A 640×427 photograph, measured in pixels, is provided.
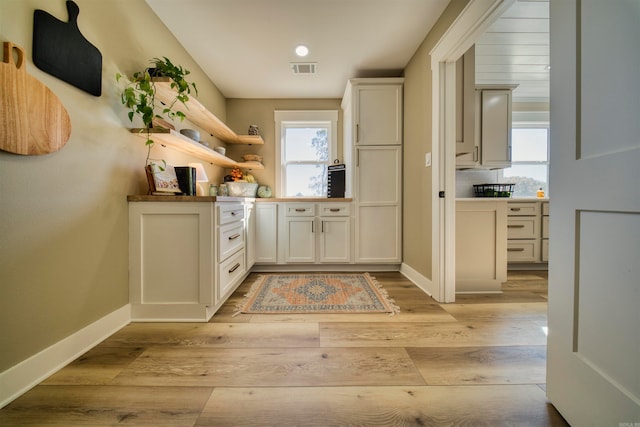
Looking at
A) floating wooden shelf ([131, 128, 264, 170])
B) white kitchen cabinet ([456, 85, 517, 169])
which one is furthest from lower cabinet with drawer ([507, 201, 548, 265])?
floating wooden shelf ([131, 128, 264, 170])

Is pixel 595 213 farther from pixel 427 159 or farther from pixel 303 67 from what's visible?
pixel 303 67

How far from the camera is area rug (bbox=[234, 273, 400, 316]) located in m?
1.77

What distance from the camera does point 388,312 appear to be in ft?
5.62

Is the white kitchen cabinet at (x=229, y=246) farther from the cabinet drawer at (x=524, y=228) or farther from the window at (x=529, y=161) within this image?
the window at (x=529, y=161)

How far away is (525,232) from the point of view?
3.05m

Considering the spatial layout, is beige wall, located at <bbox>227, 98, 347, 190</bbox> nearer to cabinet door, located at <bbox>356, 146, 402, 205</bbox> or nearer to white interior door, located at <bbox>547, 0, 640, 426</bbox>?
cabinet door, located at <bbox>356, 146, 402, 205</bbox>

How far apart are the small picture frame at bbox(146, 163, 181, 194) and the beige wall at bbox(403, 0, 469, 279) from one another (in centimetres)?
205

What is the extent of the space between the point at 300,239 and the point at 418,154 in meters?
1.58

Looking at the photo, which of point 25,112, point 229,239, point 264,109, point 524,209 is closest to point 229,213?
point 229,239

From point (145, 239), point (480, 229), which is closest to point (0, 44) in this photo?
point (145, 239)

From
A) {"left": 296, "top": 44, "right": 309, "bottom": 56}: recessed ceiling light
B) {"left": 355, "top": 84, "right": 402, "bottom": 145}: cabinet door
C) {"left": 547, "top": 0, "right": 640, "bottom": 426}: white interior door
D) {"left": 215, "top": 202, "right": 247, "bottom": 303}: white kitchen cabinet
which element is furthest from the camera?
{"left": 355, "top": 84, "right": 402, "bottom": 145}: cabinet door

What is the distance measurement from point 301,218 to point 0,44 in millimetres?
2286

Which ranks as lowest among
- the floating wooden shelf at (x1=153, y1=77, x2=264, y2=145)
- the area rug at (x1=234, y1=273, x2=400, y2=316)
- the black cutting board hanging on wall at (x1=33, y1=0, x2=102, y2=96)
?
the area rug at (x1=234, y1=273, x2=400, y2=316)

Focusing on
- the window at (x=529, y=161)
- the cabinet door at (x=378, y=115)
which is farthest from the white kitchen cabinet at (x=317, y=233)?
the window at (x=529, y=161)
